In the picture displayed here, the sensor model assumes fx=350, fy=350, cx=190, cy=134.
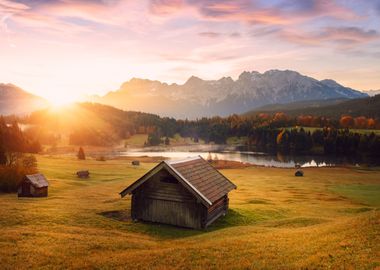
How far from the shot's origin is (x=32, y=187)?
4797cm

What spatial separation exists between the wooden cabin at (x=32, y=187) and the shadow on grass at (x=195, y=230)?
1737 centimetres

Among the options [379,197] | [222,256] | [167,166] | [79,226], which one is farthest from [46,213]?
[379,197]

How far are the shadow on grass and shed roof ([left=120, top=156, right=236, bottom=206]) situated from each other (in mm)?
2597

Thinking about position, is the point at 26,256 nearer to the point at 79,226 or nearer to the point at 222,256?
the point at 79,226

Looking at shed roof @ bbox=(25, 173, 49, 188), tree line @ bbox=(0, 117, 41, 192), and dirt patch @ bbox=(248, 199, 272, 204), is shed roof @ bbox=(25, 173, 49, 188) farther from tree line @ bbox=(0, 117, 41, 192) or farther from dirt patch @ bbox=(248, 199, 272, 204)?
dirt patch @ bbox=(248, 199, 272, 204)

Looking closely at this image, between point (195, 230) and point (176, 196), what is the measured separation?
11.0ft

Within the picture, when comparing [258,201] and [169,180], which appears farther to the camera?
[258,201]

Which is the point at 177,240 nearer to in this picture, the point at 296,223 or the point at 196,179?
the point at 196,179

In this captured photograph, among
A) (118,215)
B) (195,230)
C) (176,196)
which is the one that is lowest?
(195,230)

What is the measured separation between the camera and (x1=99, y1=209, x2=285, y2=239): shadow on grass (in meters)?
28.8

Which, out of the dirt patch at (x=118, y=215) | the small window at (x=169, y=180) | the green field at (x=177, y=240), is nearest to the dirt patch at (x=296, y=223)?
the green field at (x=177, y=240)

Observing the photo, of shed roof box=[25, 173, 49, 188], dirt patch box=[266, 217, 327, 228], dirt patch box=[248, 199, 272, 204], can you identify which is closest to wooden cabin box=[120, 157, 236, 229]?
dirt patch box=[266, 217, 327, 228]

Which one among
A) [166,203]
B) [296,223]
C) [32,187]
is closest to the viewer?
[296,223]

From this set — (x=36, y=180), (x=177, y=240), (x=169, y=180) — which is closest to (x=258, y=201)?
(x=169, y=180)
